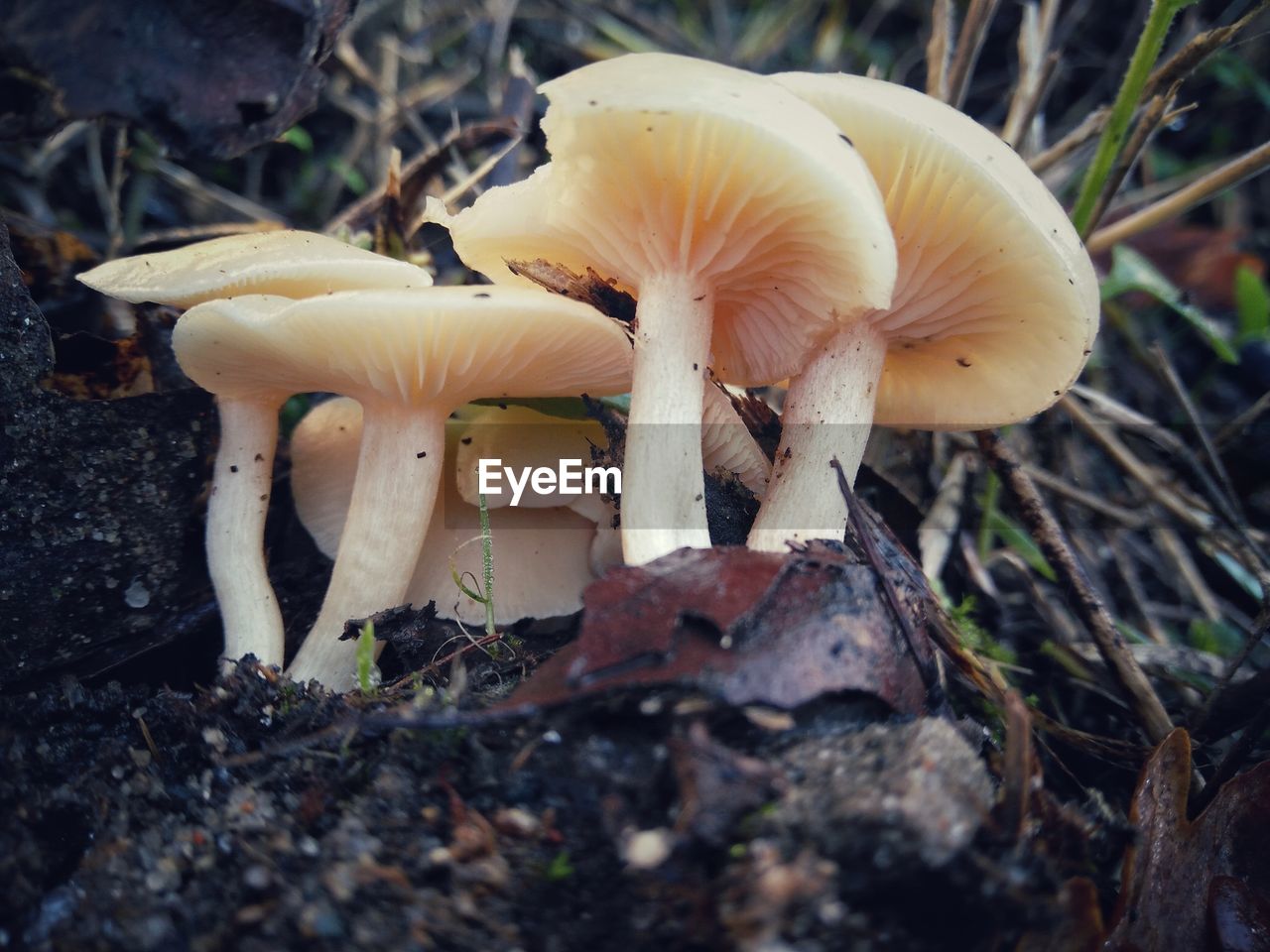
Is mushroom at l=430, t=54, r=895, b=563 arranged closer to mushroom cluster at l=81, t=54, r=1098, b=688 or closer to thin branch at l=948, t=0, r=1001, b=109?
mushroom cluster at l=81, t=54, r=1098, b=688

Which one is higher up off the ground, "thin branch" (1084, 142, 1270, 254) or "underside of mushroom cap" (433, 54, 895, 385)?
"thin branch" (1084, 142, 1270, 254)

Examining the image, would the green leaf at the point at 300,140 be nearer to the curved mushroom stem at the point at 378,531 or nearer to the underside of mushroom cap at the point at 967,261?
the curved mushroom stem at the point at 378,531

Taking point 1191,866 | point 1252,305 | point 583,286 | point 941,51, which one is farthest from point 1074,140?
point 1191,866

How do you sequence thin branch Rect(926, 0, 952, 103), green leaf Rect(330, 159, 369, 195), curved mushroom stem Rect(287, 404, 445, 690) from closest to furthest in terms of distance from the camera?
1. curved mushroom stem Rect(287, 404, 445, 690)
2. thin branch Rect(926, 0, 952, 103)
3. green leaf Rect(330, 159, 369, 195)

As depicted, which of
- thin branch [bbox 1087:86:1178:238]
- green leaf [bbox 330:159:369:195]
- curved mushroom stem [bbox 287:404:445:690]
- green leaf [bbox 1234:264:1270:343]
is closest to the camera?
curved mushroom stem [bbox 287:404:445:690]

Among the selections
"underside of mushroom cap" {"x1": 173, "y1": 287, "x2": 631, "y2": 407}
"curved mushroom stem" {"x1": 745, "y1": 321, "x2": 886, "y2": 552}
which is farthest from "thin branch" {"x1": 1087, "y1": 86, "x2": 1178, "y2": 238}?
"underside of mushroom cap" {"x1": 173, "y1": 287, "x2": 631, "y2": 407}

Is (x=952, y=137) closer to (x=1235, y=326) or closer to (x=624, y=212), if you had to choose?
(x=624, y=212)

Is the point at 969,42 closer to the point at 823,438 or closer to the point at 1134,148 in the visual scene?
the point at 1134,148
